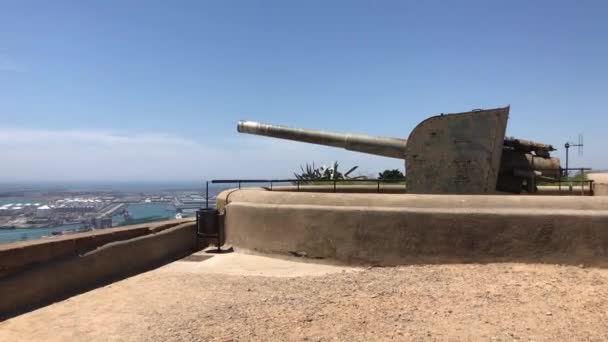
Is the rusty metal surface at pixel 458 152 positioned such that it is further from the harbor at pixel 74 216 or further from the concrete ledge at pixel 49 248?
the concrete ledge at pixel 49 248

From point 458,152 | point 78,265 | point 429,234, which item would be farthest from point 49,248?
point 458,152

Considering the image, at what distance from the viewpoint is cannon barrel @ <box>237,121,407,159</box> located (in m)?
9.91

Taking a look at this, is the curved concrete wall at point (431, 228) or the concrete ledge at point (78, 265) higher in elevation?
the curved concrete wall at point (431, 228)

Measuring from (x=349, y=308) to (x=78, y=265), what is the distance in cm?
381

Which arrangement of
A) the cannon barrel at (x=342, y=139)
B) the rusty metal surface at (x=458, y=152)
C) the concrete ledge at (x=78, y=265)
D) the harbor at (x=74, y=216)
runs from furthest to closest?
the harbor at (x=74, y=216)
the cannon barrel at (x=342, y=139)
the rusty metal surface at (x=458, y=152)
the concrete ledge at (x=78, y=265)

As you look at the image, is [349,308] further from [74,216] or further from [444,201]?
[74,216]

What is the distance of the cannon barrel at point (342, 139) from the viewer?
9.91m

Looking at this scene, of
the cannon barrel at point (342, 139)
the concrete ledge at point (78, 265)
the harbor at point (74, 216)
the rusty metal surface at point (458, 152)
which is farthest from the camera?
the harbor at point (74, 216)

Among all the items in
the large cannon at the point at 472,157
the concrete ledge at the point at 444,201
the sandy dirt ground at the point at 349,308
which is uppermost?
the large cannon at the point at 472,157

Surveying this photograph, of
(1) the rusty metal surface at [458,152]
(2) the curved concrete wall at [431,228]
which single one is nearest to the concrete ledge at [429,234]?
(2) the curved concrete wall at [431,228]

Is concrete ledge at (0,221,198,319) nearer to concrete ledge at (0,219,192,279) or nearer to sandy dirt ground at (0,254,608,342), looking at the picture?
concrete ledge at (0,219,192,279)

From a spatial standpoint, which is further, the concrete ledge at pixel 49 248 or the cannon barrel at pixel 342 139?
the cannon barrel at pixel 342 139

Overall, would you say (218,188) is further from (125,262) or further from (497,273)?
(497,273)

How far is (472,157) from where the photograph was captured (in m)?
8.20
